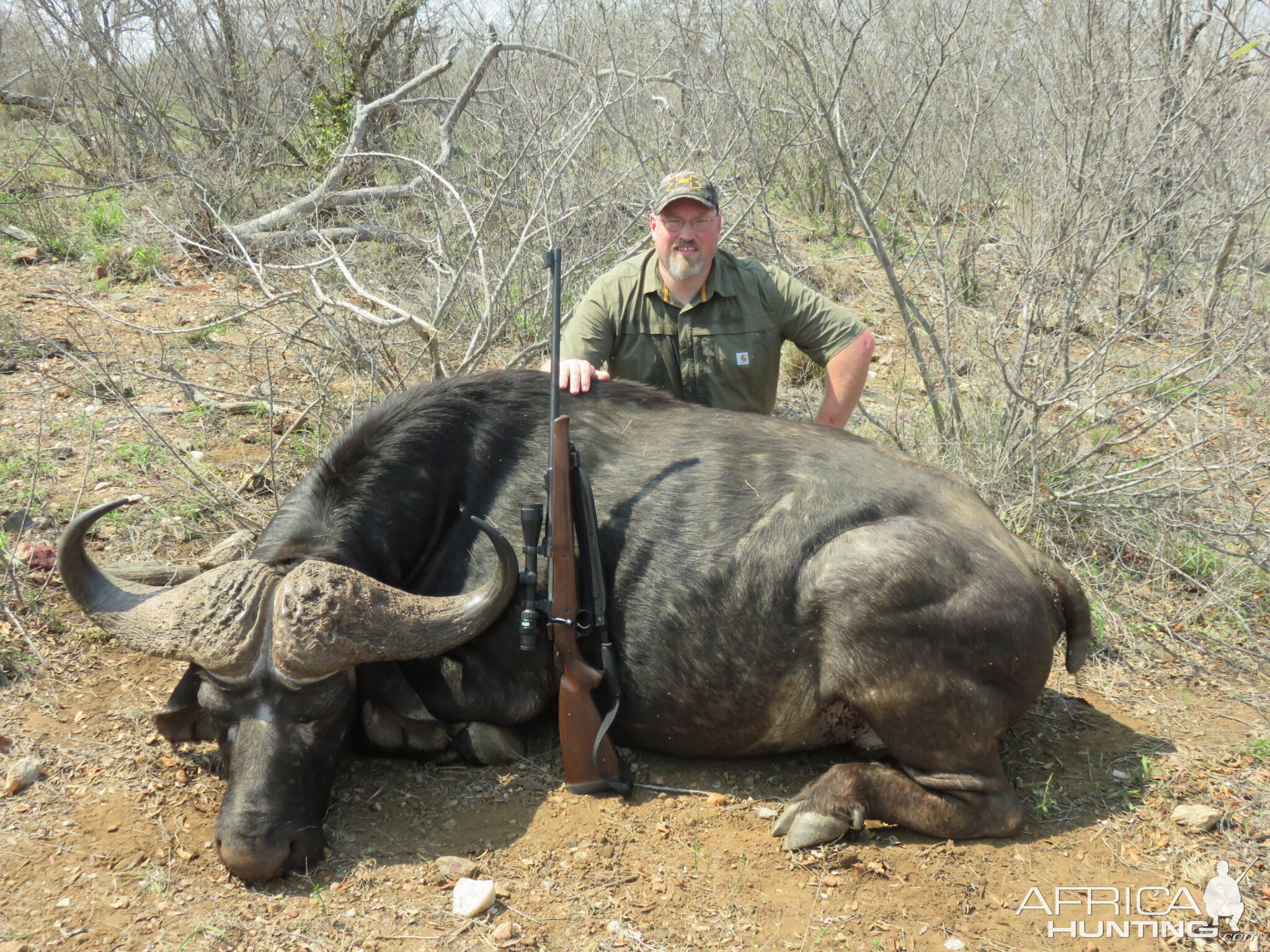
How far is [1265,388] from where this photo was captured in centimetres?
588

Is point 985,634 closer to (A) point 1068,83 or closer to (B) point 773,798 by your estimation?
(B) point 773,798

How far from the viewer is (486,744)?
11.9 feet

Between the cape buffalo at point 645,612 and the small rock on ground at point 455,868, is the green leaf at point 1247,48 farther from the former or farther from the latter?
the small rock on ground at point 455,868

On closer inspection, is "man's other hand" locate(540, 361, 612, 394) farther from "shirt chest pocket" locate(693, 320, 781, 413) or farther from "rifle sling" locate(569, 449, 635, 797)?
"shirt chest pocket" locate(693, 320, 781, 413)

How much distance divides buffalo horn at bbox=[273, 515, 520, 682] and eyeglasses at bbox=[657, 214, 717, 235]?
2.12m

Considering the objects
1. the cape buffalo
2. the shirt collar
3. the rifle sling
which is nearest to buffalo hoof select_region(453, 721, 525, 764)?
the cape buffalo

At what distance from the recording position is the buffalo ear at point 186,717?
10.7 feet

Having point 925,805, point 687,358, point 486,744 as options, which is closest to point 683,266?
point 687,358

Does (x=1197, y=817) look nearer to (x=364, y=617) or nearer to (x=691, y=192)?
(x=364, y=617)

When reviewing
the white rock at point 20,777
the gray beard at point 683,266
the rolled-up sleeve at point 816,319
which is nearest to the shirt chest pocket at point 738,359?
the rolled-up sleeve at point 816,319

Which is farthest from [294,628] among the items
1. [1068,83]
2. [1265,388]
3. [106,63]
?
[106,63]

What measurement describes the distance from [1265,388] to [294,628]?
569 centimetres

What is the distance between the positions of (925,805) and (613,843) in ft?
3.50

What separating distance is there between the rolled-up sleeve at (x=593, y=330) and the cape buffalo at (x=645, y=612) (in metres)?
0.99
